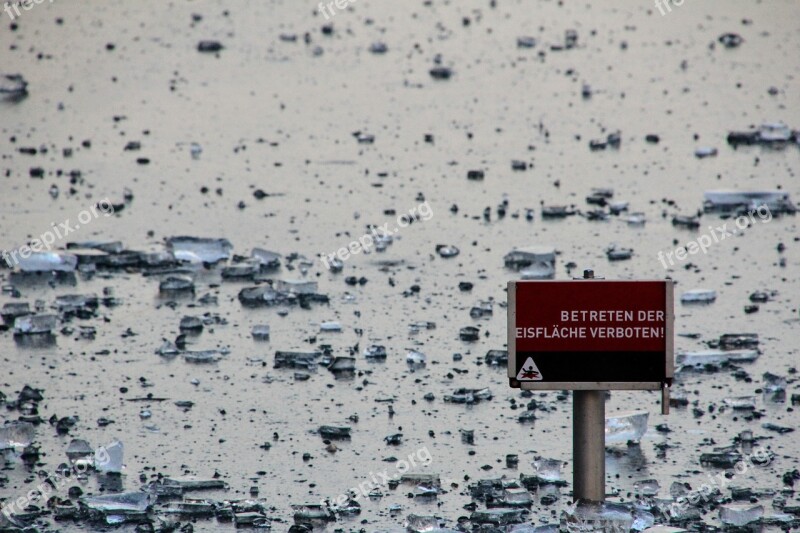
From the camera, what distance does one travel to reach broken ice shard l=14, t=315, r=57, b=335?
12.4 m

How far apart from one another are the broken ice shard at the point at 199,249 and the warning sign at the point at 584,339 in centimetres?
642

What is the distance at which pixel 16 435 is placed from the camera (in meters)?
10.1

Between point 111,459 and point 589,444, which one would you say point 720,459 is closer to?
point 589,444

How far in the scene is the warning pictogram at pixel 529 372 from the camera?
8.17m

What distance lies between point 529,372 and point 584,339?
0.31m

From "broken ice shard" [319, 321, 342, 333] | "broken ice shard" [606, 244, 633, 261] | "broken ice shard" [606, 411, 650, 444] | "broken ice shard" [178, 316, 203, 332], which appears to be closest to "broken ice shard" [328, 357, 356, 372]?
"broken ice shard" [319, 321, 342, 333]

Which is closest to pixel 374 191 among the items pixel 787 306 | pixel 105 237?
pixel 105 237

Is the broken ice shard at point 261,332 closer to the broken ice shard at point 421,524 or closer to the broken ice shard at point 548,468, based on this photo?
the broken ice shard at point 548,468

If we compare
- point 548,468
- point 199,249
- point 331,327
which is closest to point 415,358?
point 331,327

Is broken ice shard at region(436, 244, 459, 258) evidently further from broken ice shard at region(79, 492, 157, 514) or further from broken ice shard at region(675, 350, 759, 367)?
broken ice shard at region(79, 492, 157, 514)

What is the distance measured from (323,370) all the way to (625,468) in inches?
102

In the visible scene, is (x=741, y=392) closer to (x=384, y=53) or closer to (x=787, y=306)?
(x=787, y=306)

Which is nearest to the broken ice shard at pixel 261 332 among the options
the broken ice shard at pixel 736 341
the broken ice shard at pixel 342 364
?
the broken ice shard at pixel 342 364

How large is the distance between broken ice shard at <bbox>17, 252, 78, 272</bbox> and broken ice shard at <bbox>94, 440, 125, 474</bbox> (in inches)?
171
